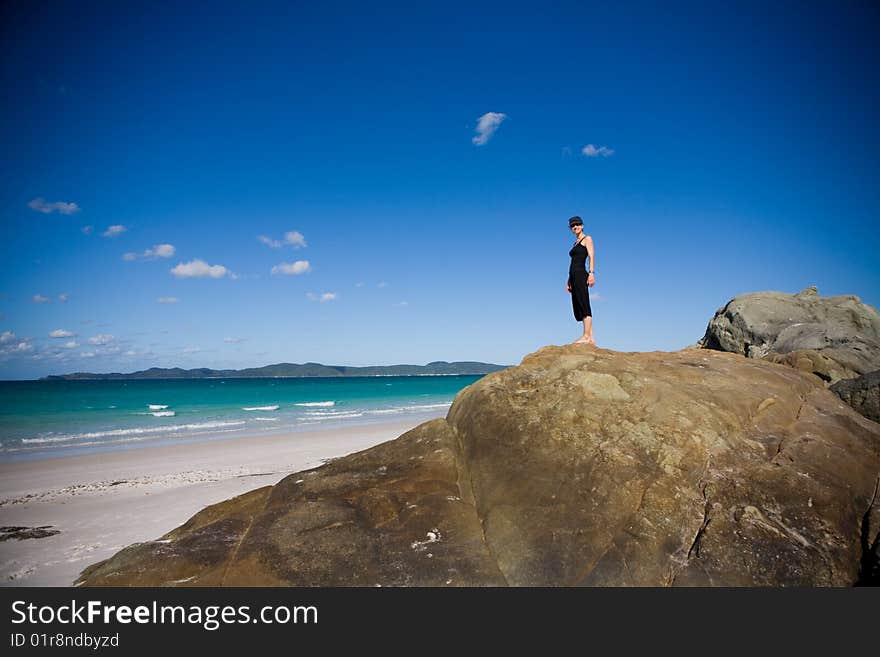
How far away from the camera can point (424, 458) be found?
6.47 metres

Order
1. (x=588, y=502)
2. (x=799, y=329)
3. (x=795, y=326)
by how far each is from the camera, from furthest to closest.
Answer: (x=795, y=326) < (x=799, y=329) < (x=588, y=502)

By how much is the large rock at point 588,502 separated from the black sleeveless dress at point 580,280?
2.40 metres

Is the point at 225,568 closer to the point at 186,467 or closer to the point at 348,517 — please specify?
the point at 348,517

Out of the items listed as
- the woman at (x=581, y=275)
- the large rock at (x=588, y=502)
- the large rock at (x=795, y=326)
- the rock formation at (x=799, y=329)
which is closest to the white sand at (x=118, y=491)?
the large rock at (x=588, y=502)

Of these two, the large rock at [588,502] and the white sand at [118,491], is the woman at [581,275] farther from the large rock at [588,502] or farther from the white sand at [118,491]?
the white sand at [118,491]

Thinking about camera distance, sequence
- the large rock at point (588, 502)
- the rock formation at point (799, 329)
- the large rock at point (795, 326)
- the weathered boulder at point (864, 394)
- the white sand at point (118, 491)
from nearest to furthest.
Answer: the large rock at point (588, 502), the weathered boulder at point (864, 394), the white sand at point (118, 491), the rock formation at point (799, 329), the large rock at point (795, 326)

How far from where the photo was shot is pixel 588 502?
4.93m

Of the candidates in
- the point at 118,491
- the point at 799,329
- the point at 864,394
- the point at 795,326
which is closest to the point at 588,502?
the point at 864,394

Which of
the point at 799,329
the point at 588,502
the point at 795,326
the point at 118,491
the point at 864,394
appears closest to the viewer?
the point at 588,502

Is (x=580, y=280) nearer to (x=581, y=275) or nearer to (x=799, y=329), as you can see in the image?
(x=581, y=275)

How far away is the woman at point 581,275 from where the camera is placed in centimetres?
892

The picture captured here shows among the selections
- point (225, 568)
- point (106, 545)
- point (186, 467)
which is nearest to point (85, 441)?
point (186, 467)

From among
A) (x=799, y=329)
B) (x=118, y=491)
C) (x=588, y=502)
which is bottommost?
(x=118, y=491)

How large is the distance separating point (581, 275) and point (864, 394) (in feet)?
14.5
